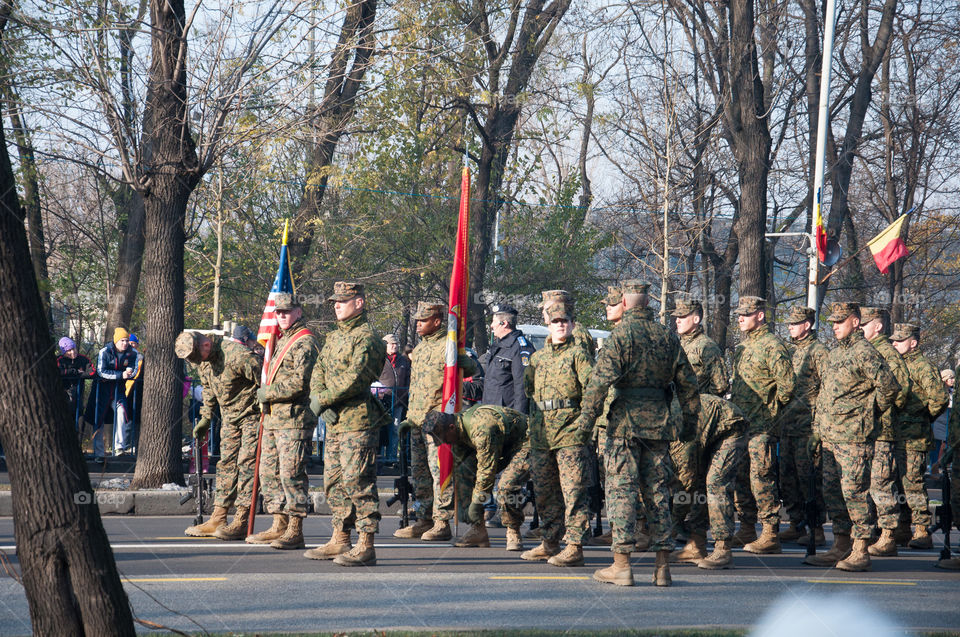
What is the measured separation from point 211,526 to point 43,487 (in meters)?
5.21

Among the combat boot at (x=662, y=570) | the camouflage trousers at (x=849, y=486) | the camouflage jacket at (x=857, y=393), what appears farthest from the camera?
the camouflage jacket at (x=857, y=393)

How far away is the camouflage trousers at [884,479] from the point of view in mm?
9578

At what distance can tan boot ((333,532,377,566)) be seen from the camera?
27.5ft

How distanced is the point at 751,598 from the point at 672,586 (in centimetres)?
64

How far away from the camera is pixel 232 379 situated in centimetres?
980

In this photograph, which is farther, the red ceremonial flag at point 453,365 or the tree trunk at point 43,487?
the red ceremonial flag at point 453,365

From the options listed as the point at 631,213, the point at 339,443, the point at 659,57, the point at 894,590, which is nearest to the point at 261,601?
the point at 339,443

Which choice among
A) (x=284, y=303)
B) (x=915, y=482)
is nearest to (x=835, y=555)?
(x=915, y=482)

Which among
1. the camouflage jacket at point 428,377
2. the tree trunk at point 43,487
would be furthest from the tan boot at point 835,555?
the tree trunk at point 43,487

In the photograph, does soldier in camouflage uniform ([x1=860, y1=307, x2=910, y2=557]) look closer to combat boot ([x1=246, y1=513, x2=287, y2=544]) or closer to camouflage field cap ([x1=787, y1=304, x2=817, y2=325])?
camouflage field cap ([x1=787, y1=304, x2=817, y2=325])

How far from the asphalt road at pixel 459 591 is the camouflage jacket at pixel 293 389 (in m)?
1.11

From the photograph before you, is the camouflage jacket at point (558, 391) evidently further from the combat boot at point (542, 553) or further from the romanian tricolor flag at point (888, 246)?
the romanian tricolor flag at point (888, 246)

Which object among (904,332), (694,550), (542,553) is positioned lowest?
(694,550)

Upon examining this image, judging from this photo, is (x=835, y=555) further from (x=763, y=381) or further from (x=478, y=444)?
(x=478, y=444)
